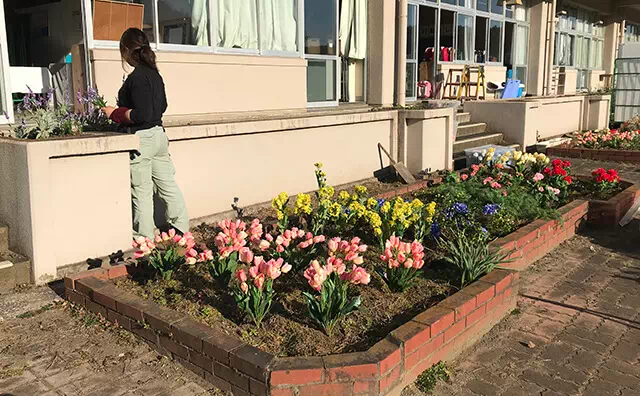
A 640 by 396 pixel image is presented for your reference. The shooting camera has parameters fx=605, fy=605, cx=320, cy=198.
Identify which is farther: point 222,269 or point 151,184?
point 151,184

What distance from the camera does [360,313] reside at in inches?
155

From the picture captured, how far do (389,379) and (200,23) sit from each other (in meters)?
5.58

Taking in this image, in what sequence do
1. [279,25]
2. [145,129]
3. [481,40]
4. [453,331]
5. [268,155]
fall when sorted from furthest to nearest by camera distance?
[481,40]
[279,25]
[268,155]
[145,129]
[453,331]

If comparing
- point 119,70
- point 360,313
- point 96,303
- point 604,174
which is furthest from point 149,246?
point 604,174

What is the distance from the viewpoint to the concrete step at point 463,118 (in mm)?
12234

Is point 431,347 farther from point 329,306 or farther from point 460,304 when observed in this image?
point 329,306

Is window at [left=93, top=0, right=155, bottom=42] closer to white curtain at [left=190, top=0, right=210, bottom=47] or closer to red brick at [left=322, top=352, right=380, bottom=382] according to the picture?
white curtain at [left=190, top=0, right=210, bottom=47]

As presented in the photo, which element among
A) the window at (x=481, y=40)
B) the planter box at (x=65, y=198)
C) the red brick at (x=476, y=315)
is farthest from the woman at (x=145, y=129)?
the window at (x=481, y=40)

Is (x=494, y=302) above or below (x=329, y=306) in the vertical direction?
below

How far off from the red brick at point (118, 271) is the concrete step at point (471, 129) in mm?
8044

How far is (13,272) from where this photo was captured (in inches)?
183

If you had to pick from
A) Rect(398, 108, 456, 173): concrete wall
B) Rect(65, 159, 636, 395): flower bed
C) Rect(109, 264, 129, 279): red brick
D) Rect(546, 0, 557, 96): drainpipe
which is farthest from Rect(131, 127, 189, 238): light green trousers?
Rect(546, 0, 557, 96): drainpipe

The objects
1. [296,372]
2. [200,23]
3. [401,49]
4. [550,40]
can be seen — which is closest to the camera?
[296,372]

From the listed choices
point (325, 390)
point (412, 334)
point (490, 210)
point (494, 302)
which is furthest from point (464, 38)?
point (325, 390)
